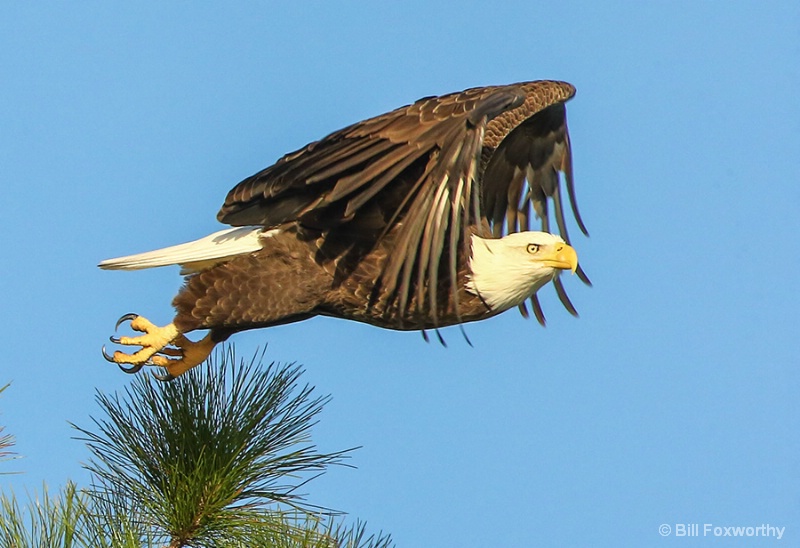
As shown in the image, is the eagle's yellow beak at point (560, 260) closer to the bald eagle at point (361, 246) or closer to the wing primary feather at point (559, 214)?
the bald eagle at point (361, 246)

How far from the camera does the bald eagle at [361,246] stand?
4.28 meters

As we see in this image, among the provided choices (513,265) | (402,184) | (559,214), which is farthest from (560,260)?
(559,214)

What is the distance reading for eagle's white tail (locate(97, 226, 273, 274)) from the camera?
4.80 metres

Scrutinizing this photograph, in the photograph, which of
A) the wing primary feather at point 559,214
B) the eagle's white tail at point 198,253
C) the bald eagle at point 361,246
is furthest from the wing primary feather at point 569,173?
the eagle's white tail at point 198,253

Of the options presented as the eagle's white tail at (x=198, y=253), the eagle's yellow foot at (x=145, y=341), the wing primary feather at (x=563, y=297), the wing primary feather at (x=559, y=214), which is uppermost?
the wing primary feather at (x=559, y=214)

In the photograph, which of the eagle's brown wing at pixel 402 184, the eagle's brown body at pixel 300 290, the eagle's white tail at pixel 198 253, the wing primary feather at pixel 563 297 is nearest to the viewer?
the eagle's brown wing at pixel 402 184

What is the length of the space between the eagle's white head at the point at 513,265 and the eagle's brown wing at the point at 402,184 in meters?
0.11

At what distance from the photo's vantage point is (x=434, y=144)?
429 cm

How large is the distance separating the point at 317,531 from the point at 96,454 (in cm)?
78

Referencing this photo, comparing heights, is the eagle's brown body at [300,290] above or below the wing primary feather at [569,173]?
below

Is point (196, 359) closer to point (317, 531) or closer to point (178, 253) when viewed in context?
point (178, 253)

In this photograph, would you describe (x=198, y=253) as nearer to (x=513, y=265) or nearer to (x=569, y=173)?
(x=513, y=265)

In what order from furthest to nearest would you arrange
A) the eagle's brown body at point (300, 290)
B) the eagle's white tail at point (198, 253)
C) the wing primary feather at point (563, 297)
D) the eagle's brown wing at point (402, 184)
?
1. the wing primary feather at point (563, 297)
2. the eagle's white tail at point (198, 253)
3. the eagle's brown body at point (300, 290)
4. the eagle's brown wing at point (402, 184)

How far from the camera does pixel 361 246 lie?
474 centimetres
